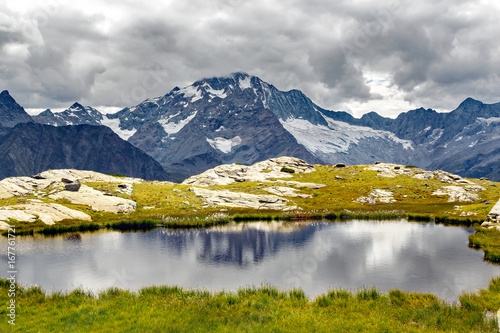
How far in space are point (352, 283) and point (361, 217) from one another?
5764cm

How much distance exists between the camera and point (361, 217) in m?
94.2

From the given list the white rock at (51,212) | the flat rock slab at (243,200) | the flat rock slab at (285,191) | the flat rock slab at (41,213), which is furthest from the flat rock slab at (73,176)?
the flat rock slab at (285,191)

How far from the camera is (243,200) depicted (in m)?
119

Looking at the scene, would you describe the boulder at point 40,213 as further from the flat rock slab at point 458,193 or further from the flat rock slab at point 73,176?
the flat rock slab at point 458,193

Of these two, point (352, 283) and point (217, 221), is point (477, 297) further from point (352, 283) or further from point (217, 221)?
point (217, 221)

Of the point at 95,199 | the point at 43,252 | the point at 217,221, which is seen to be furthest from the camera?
the point at 95,199

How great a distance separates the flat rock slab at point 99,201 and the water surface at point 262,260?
24.9 metres

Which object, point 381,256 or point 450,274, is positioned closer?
point 450,274

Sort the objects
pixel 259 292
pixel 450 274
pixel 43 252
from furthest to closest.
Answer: pixel 43 252 → pixel 450 274 → pixel 259 292

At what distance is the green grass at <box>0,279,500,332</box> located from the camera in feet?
80.1

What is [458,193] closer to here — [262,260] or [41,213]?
[262,260]

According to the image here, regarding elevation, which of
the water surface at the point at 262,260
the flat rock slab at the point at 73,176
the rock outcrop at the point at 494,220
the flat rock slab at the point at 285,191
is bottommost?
the water surface at the point at 262,260

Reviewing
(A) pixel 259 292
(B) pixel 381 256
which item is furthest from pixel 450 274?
(A) pixel 259 292

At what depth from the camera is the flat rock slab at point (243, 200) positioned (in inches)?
4470
